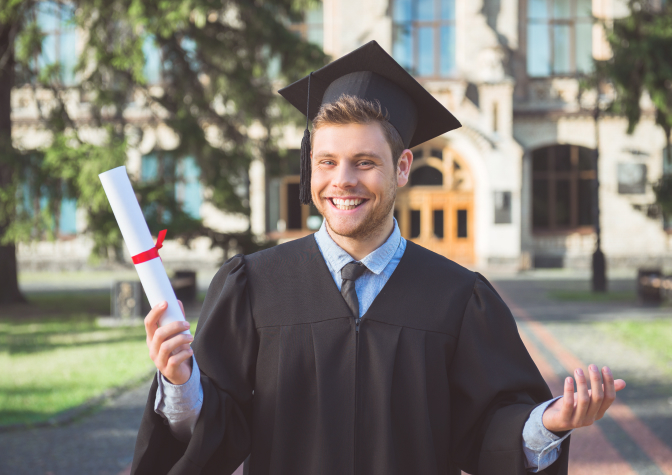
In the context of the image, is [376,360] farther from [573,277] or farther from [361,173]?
[573,277]

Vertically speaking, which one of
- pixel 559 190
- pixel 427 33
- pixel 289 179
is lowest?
pixel 559 190

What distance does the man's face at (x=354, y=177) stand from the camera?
→ 6.40 feet

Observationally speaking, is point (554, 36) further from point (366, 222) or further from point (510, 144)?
point (366, 222)

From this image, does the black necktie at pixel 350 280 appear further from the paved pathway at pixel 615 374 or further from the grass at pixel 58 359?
the grass at pixel 58 359

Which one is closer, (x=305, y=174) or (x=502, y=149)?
(x=305, y=174)

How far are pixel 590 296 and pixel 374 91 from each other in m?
14.0

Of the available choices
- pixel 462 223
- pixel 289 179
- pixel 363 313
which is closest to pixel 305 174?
pixel 363 313

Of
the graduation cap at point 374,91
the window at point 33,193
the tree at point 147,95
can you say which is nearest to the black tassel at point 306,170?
the graduation cap at point 374,91

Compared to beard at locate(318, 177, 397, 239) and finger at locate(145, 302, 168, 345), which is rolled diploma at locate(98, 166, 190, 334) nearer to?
finger at locate(145, 302, 168, 345)

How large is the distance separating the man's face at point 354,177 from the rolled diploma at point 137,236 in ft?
1.88

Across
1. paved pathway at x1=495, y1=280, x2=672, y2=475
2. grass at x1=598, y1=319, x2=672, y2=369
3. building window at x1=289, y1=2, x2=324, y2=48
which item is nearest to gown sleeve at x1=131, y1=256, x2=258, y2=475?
paved pathway at x1=495, y1=280, x2=672, y2=475

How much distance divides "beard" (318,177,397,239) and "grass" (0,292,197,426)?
4.72 meters

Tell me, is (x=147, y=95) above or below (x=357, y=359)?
Answer: above

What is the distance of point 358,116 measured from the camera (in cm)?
197
